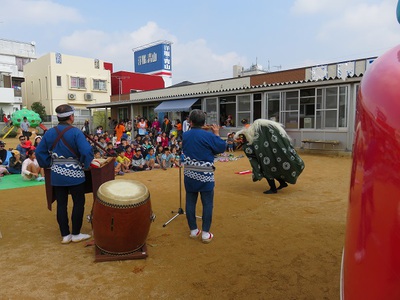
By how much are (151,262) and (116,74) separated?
32.0 metres

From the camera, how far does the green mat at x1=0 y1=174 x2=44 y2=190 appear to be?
7.05 meters

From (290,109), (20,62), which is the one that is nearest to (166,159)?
(290,109)

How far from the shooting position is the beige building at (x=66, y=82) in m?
29.4

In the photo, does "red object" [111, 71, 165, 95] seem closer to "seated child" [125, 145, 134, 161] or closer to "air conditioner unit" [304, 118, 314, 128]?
"air conditioner unit" [304, 118, 314, 128]

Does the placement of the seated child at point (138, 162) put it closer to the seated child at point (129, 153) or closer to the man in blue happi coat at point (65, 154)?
the seated child at point (129, 153)

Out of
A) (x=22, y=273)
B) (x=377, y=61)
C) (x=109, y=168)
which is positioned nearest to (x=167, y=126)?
(x=109, y=168)

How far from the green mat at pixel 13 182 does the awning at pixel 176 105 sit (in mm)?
9536

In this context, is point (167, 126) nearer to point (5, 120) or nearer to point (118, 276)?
point (118, 276)

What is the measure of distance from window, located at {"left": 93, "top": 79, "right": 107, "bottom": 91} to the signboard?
4489 mm

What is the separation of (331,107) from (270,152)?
280 inches

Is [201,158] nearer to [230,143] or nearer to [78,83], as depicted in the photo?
[230,143]

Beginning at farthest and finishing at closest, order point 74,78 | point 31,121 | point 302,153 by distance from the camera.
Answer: point 74,78, point 31,121, point 302,153

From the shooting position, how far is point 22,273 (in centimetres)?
300

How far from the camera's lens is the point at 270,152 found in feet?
19.0
